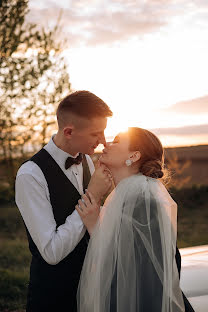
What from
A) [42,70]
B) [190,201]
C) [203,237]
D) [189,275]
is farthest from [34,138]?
[189,275]

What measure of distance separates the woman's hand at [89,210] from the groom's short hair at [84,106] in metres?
0.58

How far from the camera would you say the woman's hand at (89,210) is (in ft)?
8.45

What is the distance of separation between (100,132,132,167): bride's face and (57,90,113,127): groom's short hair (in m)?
0.23

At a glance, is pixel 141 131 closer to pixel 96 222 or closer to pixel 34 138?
pixel 96 222

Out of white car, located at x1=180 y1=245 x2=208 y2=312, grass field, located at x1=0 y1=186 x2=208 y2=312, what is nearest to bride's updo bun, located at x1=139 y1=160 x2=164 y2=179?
white car, located at x1=180 y1=245 x2=208 y2=312

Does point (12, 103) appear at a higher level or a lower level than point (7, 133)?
higher

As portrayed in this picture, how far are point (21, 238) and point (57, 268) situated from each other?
27.1ft

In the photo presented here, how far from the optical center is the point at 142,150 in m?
2.77

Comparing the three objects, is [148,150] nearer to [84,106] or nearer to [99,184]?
[99,184]

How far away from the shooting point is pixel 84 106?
293 cm

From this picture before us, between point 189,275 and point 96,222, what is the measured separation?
0.85 metres

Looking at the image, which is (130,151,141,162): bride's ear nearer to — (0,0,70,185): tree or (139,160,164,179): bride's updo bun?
(139,160,164,179): bride's updo bun

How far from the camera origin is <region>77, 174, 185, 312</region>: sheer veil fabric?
2.44 meters

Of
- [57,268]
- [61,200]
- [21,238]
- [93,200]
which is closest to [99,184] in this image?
[93,200]
